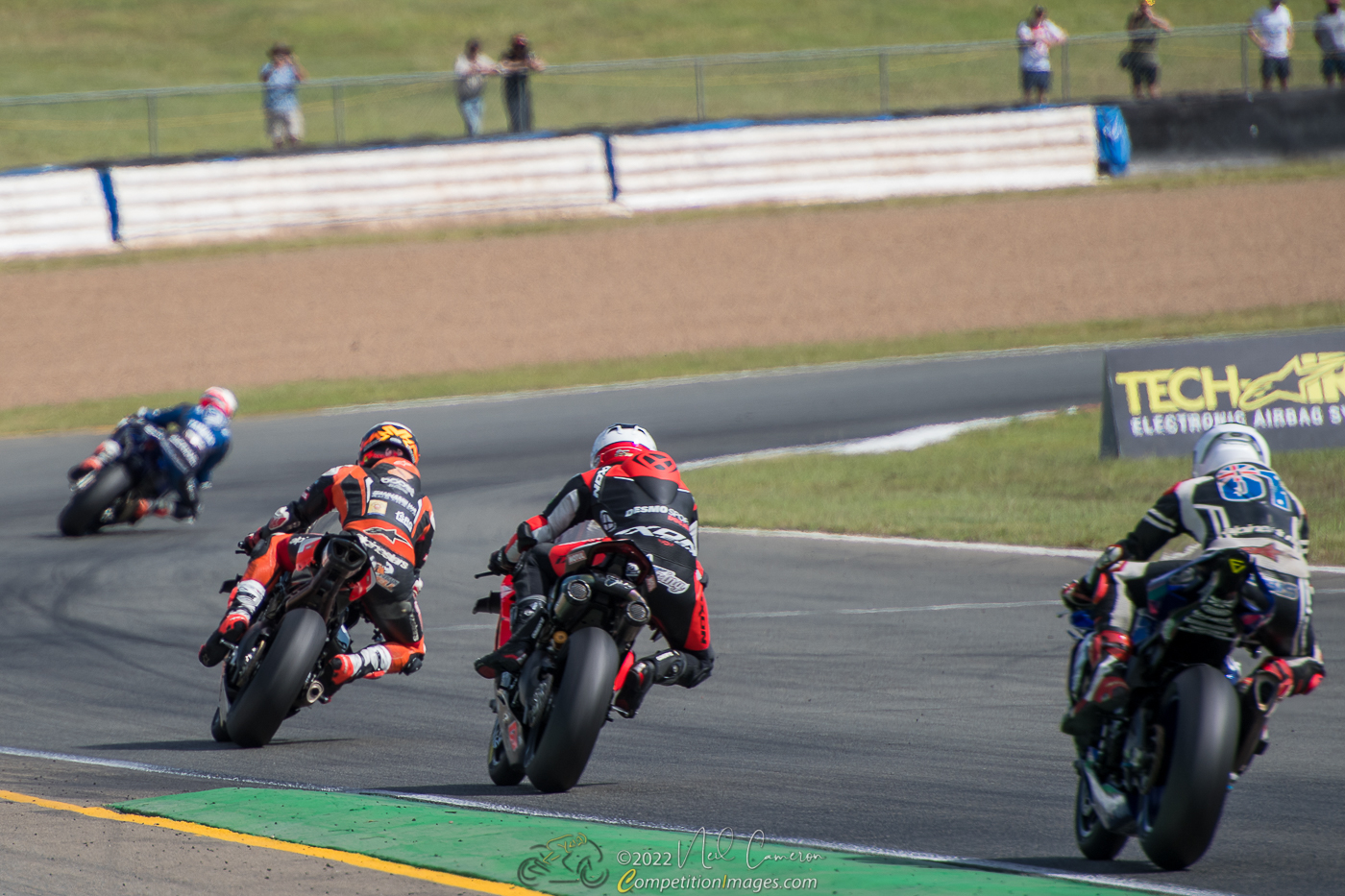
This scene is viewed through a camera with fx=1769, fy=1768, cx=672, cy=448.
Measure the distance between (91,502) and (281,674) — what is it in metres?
7.61

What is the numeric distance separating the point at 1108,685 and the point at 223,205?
24877mm

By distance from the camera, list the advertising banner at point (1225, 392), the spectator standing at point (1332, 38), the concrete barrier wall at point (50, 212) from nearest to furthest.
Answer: the advertising banner at point (1225, 392) → the concrete barrier wall at point (50, 212) → the spectator standing at point (1332, 38)

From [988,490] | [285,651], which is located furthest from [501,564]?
[988,490]

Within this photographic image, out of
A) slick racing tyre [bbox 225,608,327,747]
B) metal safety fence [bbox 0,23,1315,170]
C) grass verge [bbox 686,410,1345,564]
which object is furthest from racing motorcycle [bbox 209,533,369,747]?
metal safety fence [bbox 0,23,1315,170]

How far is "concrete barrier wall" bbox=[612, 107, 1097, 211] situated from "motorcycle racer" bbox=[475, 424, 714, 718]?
23.6m

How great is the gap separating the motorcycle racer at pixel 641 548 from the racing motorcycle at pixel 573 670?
0.08 metres

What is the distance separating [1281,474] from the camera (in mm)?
15906

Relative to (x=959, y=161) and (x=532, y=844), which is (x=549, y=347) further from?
(x=532, y=844)

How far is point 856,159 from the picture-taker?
105 feet

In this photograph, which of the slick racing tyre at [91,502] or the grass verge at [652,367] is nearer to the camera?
the slick racing tyre at [91,502]

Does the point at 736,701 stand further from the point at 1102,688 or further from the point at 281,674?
the point at 1102,688

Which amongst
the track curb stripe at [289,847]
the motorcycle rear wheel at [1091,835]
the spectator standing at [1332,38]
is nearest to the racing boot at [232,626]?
the track curb stripe at [289,847]

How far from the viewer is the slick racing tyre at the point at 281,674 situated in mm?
8336

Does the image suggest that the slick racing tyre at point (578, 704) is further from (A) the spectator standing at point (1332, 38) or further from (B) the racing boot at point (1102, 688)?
(A) the spectator standing at point (1332, 38)
